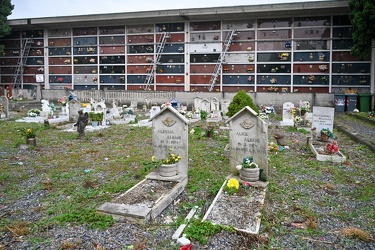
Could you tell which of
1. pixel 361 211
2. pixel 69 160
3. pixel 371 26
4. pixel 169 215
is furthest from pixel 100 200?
pixel 371 26

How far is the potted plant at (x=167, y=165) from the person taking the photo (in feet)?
20.7

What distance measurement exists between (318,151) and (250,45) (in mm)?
18586

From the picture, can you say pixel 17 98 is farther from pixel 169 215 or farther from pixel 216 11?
pixel 169 215

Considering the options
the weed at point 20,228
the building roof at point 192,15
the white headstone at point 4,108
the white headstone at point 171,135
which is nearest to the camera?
the weed at point 20,228

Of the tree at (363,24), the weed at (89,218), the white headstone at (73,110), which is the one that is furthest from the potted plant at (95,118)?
the tree at (363,24)

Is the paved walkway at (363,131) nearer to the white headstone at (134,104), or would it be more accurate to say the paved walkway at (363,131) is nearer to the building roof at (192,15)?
the building roof at (192,15)

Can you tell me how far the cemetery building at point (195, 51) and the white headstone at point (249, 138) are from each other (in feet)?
65.1

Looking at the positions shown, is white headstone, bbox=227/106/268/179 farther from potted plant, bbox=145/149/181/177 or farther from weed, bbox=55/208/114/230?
weed, bbox=55/208/114/230

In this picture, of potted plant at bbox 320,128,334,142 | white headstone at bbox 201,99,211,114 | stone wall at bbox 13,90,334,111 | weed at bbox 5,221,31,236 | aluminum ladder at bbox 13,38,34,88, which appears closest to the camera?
weed at bbox 5,221,31,236

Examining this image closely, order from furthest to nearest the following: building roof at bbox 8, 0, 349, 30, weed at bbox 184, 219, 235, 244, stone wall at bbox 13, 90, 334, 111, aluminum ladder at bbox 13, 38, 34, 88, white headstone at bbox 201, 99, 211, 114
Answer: aluminum ladder at bbox 13, 38, 34, 88 < building roof at bbox 8, 0, 349, 30 < stone wall at bbox 13, 90, 334, 111 < white headstone at bbox 201, 99, 211, 114 < weed at bbox 184, 219, 235, 244

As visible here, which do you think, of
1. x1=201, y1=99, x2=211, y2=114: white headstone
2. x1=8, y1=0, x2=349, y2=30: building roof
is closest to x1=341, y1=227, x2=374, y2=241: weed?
x1=201, y1=99, x2=211, y2=114: white headstone

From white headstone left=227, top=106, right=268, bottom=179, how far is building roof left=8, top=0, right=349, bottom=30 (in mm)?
20000

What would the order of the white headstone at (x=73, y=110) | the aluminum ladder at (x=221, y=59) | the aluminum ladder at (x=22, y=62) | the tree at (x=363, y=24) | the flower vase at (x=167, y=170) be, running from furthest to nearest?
the aluminum ladder at (x=22, y=62), the aluminum ladder at (x=221, y=59), the tree at (x=363, y=24), the white headstone at (x=73, y=110), the flower vase at (x=167, y=170)

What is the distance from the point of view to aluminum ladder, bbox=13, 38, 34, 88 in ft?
102
